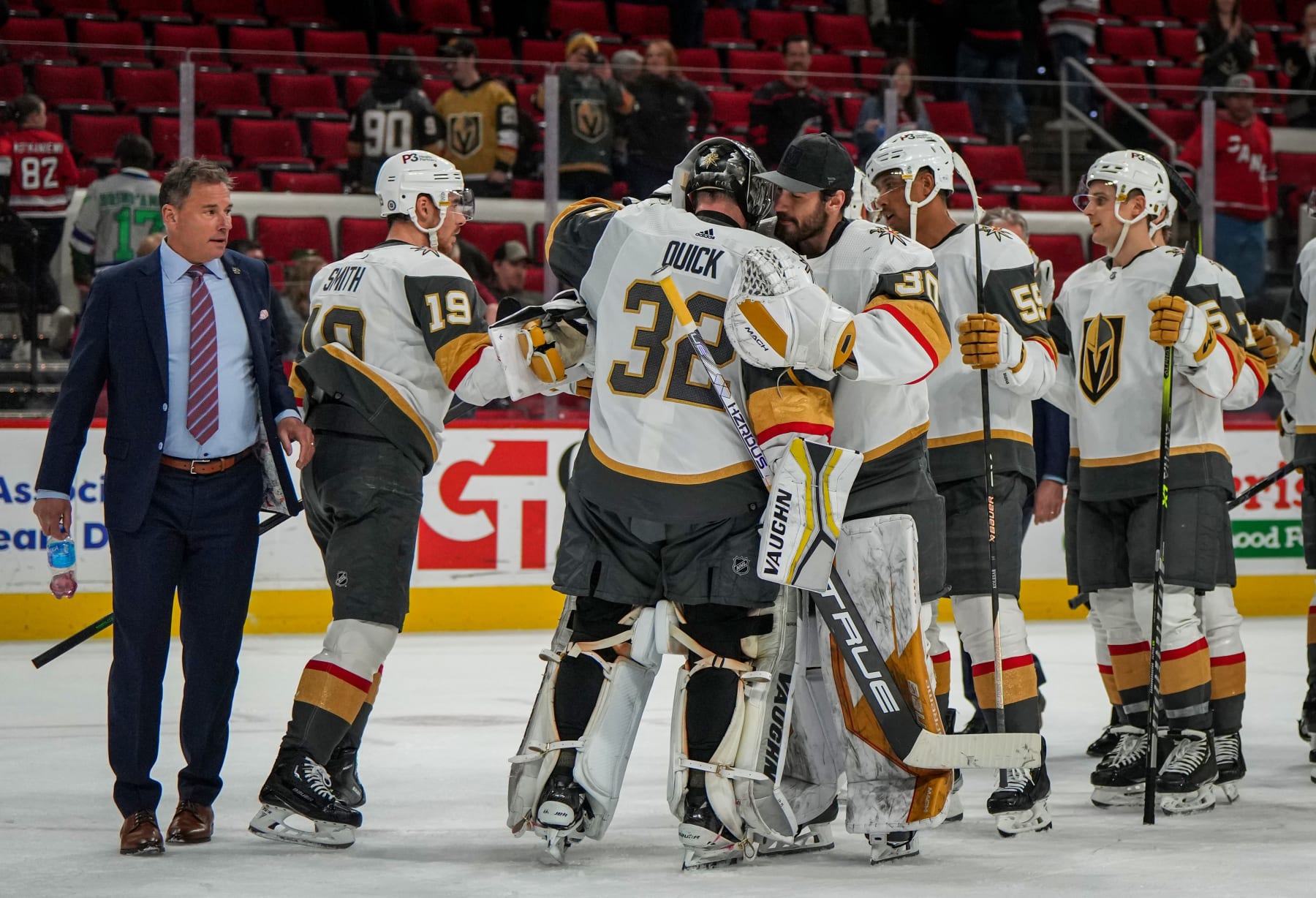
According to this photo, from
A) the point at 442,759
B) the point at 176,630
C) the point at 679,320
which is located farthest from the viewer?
the point at 176,630

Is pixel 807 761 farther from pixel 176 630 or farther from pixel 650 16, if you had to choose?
pixel 650 16

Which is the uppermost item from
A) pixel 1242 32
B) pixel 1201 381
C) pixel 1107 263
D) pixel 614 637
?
pixel 1242 32

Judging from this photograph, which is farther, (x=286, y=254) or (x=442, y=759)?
(x=286, y=254)

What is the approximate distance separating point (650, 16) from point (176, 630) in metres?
6.17

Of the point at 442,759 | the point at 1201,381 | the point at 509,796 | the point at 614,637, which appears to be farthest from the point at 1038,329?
the point at 442,759

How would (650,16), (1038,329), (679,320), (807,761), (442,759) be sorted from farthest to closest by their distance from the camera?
1. (650,16)
2. (442,759)
3. (1038,329)
4. (807,761)
5. (679,320)

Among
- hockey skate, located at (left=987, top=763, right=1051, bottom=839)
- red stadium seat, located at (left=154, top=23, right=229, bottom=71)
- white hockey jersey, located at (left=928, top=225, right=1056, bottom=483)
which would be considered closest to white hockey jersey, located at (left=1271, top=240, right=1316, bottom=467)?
white hockey jersey, located at (left=928, top=225, right=1056, bottom=483)

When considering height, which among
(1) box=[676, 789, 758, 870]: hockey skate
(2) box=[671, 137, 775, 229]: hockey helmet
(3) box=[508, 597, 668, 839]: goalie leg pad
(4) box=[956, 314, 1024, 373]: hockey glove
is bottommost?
(1) box=[676, 789, 758, 870]: hockey skate

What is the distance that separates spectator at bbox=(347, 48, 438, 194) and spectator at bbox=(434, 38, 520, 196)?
0.10 metres

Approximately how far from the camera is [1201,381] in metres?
4.43

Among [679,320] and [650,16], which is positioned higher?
[650,16]

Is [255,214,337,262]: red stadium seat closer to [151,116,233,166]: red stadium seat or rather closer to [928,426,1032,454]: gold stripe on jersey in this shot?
[151,116,233,166]: red stadium seat

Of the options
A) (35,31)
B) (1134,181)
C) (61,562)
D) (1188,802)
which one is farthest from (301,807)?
(35,31)

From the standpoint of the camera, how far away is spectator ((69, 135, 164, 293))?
7.55 metres
